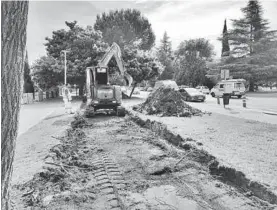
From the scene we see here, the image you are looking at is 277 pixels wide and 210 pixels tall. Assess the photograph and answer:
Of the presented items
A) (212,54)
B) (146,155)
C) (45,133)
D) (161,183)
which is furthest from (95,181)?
(212,54)

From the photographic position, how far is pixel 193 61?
4844 cm

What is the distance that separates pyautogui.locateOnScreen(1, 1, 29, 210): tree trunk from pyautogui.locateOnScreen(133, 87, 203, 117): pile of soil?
12.9m

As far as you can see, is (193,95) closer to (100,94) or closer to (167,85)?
(167,85)

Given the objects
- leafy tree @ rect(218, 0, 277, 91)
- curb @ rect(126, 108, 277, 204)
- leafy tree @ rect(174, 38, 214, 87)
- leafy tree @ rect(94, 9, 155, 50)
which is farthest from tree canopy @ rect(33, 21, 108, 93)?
curb @ rect(126, 108, 277, 204)

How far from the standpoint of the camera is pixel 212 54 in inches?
2157

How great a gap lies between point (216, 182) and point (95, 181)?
2.28 m

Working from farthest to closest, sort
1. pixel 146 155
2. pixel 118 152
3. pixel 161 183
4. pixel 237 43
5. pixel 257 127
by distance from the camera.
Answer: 1. pixel 237 43
2. pixel 257 127
3. pixel 118 152
4. pixel 146 155
5. pixel 161 183

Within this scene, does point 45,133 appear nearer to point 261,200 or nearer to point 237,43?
point 261,200

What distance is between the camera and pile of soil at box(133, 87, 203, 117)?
1517cm

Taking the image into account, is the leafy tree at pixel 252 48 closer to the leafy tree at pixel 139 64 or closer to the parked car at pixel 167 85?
the leafy tree at pixel 139 64

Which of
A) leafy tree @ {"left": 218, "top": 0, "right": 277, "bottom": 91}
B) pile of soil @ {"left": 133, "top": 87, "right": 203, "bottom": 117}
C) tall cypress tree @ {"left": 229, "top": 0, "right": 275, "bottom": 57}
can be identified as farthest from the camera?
tall cypress tree @ {"left": 229, "top": 0, "right": 275, "bottom": 57}

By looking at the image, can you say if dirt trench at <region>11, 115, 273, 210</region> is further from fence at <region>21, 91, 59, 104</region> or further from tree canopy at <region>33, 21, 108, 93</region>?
tree canopy at <region>33, 21, 108, 93</region>

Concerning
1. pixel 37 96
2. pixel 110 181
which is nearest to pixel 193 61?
pixel 37 96

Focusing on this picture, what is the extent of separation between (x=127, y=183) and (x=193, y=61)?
4572 centimetres
